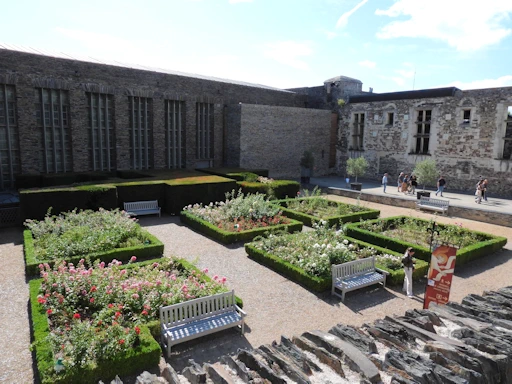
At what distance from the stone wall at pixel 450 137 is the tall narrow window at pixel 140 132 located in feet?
45.8

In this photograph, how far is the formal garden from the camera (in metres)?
4.82

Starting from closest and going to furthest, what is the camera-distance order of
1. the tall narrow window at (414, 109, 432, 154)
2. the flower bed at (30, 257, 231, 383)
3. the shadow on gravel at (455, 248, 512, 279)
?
the flower bed at (30, 257, 231, 383) → the shadow on gravel at (455, 248, 512, 279) → the tall narrow window at (414, 109, 432, 154)

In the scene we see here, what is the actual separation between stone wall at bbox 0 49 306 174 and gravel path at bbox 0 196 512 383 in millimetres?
6642

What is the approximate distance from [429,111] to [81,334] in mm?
21885

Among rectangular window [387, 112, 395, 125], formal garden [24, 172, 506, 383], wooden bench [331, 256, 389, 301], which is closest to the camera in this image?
formal garden [24, 172, 506, 383]

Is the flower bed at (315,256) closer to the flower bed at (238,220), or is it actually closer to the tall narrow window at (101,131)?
the flower bed at (238,220)

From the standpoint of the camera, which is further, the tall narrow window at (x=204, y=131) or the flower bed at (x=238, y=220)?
the tall narrow window at (x=204, y=131)

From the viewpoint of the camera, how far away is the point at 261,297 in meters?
7.41

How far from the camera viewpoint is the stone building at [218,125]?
15.8 metres

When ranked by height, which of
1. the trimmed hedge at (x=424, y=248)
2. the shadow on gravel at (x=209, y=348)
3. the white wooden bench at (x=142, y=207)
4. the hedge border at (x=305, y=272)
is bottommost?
the shadow on gravel at (x=209, y=348)

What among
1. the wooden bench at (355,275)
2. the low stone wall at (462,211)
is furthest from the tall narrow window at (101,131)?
the wooden bench at (355,275)

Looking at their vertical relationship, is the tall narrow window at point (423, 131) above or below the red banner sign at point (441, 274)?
above

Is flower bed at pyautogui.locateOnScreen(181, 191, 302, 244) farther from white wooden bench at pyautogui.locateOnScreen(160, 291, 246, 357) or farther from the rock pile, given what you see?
the rock pile

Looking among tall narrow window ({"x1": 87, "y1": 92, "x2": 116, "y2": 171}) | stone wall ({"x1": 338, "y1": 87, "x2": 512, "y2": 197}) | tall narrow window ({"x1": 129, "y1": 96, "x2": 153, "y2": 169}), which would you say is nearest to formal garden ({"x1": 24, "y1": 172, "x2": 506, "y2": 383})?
tall narrow window ({"x1": 87, "y1": 92, "x2": 116, "y2": 171})
